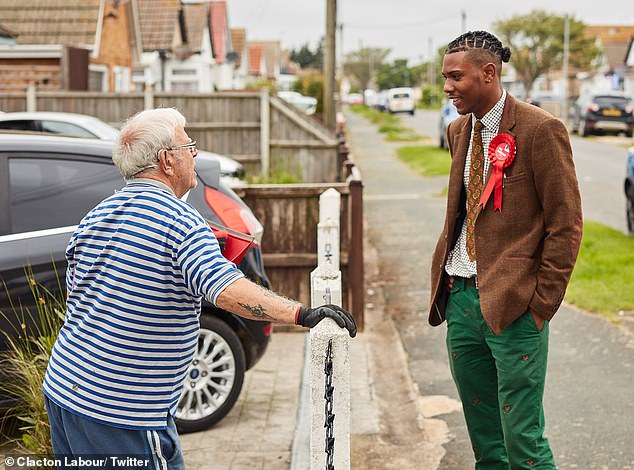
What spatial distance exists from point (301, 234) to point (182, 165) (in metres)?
5.55

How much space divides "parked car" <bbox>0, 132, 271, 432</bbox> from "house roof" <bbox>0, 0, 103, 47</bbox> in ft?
61.7

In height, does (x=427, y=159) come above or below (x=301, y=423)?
below

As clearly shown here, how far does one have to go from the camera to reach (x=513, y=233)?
4016 mm

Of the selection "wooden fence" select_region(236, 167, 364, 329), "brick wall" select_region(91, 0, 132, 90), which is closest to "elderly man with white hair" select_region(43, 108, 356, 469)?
"wooden fence" select_region(236, 167, 364, 329)

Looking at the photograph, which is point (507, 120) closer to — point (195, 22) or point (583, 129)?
point (583, 129)

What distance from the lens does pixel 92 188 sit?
19.1 feet

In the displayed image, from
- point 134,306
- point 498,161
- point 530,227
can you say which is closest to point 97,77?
point 498,161

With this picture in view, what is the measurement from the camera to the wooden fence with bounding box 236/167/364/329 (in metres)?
8.75

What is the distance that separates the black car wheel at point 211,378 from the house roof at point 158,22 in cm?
2758

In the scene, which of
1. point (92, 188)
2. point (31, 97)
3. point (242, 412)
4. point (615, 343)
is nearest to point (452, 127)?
point (92, 188)

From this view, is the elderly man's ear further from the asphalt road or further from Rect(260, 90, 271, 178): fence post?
Rect(260, 90, 271, 178): fence post

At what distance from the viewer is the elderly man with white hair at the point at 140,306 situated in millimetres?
3084

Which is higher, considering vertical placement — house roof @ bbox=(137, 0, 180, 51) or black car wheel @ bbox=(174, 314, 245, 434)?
house roof @ bbox=(137, 0, 180, 51)

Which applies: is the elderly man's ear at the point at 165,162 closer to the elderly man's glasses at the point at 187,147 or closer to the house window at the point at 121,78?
the elderly man's glasses at the point at 187,147
